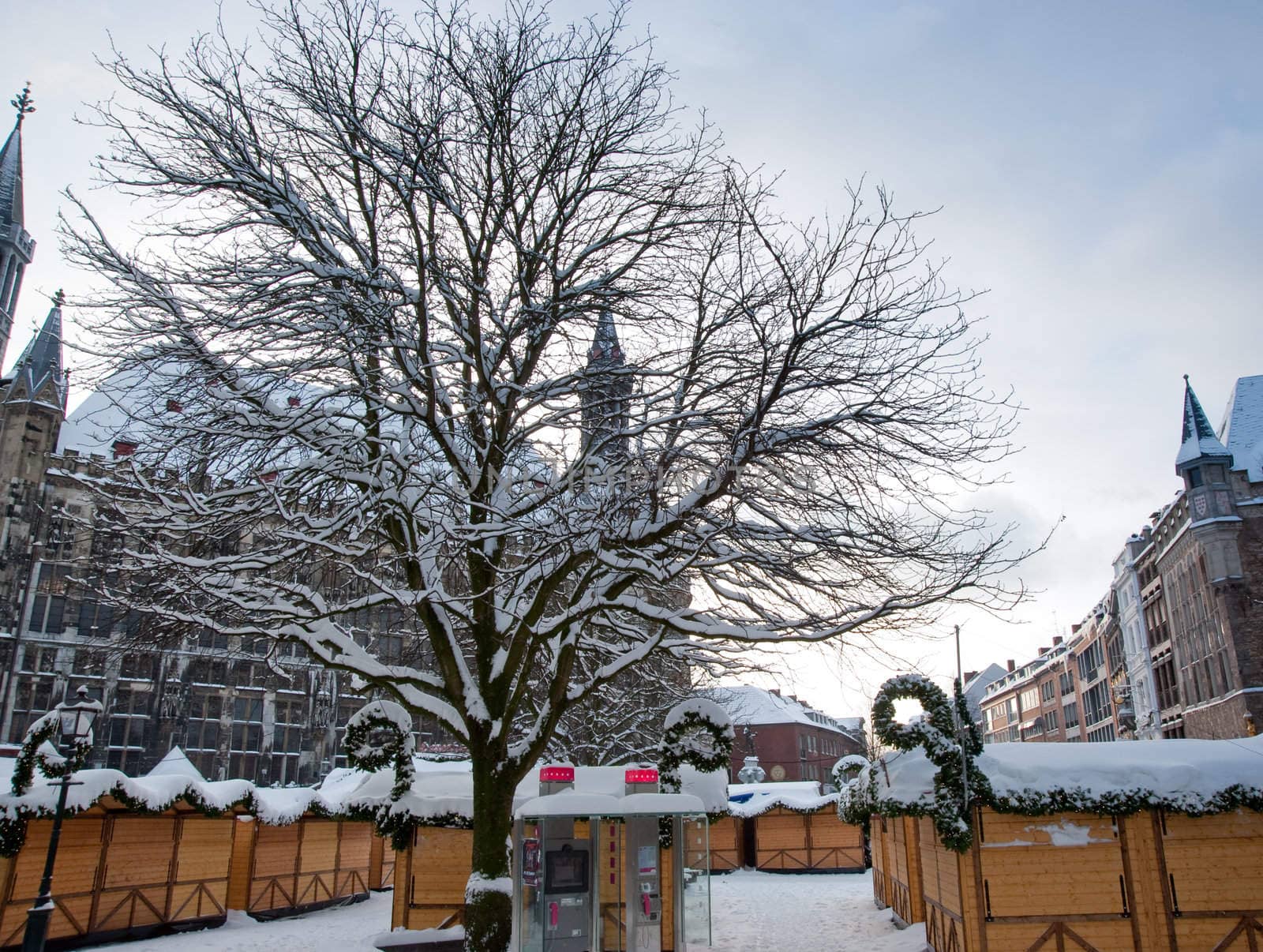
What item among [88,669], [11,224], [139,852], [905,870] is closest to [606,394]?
[905,870]

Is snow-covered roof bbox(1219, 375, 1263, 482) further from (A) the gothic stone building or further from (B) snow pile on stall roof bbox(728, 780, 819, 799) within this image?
(A) the gothic stone building

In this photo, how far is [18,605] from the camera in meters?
42.3

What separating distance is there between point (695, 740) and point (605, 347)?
A: 7349 millimetres

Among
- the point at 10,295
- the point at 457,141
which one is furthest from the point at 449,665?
the point at 10,295

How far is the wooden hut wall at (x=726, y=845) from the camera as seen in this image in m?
35.9

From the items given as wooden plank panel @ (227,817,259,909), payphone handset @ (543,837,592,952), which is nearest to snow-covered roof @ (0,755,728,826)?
payphone handset @ (543,837,592,952)

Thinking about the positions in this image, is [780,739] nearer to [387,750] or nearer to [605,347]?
[387,750]

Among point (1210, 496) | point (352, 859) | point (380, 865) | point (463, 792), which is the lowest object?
point (380, 865)

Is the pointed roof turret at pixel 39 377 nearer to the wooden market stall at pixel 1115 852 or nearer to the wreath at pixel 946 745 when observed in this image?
the wreath at pixel 946 745

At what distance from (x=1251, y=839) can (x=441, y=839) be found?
13754 millimetres

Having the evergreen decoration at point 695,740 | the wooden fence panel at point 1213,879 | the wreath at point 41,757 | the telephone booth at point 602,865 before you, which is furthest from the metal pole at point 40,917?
the wooden fence panel at point 1213,879

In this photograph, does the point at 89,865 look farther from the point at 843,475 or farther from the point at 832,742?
the point at 832,742

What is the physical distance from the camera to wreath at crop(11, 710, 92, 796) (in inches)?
569

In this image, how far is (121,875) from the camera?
687 inches
